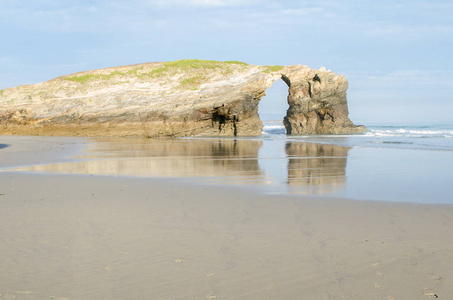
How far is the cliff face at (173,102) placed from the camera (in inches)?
1325

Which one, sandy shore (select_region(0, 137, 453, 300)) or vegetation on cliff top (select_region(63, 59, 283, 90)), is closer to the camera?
sandy shore (select_region(0, 137, 453, 300))

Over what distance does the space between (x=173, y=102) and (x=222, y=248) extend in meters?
31.5

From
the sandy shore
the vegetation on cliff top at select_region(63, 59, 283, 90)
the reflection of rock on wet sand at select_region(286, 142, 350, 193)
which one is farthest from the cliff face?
the sandy shore

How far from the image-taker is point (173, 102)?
34.6 meters

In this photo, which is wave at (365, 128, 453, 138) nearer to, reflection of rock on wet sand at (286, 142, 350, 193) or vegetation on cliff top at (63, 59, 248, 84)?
vegetation on cliff top at (63, 59, 248, 84)

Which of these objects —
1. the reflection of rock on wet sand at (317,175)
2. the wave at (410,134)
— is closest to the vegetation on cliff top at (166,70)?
the wave at (410,134)

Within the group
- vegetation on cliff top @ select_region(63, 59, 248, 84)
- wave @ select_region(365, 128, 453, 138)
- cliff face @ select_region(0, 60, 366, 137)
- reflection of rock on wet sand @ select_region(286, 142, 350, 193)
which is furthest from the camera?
vegetation on cliff top @ select_region(63, 59, 248, 84)

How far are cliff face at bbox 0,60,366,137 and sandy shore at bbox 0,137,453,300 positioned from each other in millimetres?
27843

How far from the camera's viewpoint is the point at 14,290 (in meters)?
2.83

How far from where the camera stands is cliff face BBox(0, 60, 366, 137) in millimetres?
33656

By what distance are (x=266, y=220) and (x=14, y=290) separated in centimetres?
270

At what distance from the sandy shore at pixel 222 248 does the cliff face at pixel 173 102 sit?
1096 inches

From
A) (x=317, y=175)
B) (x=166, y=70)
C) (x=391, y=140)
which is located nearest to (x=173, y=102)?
(x=166, y=70)

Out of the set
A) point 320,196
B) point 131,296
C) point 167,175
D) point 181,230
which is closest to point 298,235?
point 181,230
